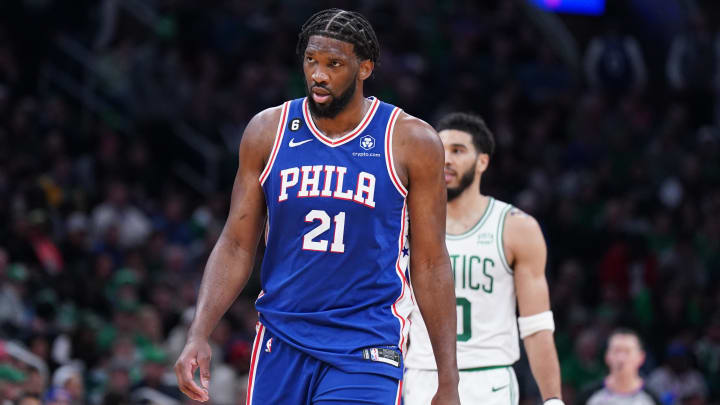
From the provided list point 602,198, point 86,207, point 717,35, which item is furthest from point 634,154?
point 86,207

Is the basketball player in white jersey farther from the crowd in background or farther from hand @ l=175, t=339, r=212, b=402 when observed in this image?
the crowd in background

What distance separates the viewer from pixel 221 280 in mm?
4758

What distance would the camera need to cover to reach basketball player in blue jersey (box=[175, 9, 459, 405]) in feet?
15.1

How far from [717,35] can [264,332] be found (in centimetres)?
1449

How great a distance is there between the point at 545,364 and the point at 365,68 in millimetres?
2289

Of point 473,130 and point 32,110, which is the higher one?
point 32,110

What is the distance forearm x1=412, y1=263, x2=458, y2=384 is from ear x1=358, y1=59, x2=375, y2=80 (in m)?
0.84

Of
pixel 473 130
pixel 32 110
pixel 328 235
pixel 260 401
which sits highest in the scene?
pixel 32 110

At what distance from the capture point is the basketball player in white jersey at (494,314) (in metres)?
6.36

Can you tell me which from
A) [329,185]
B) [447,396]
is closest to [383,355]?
[447,396]

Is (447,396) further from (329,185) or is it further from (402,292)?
(329,185)

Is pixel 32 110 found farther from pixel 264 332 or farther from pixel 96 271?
pixel 264 332

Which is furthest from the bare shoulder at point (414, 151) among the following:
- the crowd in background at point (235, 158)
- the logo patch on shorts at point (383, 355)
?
the crowd in background at point (235, 158)

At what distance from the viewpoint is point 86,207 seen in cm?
1371
